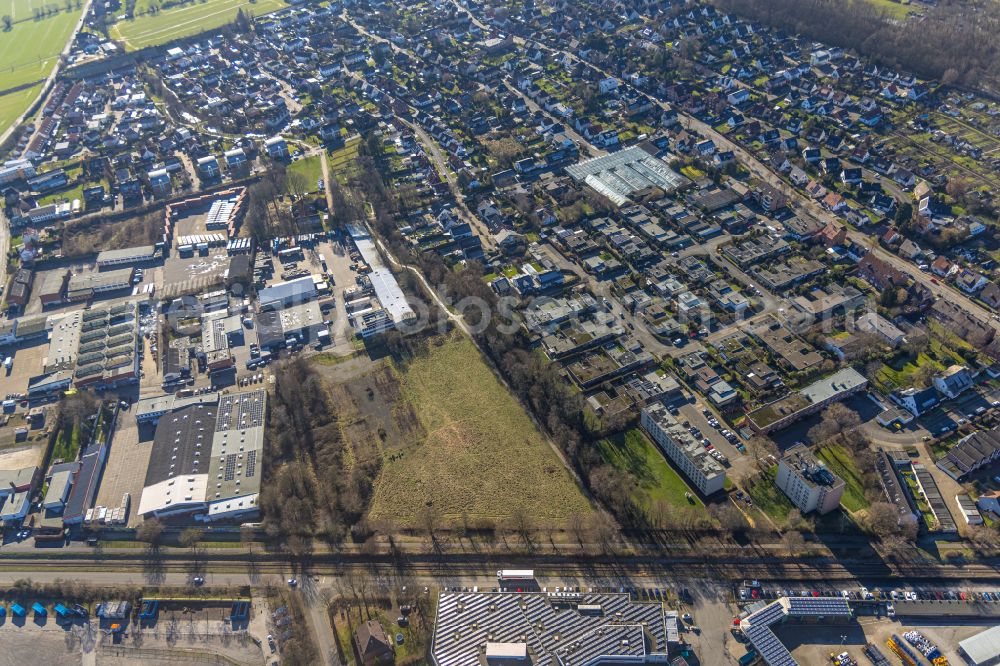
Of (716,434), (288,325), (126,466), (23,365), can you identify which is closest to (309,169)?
(288,325)

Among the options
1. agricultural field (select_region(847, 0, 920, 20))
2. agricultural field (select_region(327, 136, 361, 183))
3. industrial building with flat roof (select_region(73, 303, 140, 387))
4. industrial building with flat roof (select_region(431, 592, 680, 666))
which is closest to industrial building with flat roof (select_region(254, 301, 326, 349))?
industrial building with flat roof (select_region(73, 303, 140, 387))

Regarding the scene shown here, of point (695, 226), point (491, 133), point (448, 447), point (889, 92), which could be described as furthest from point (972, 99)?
point (448, 447)

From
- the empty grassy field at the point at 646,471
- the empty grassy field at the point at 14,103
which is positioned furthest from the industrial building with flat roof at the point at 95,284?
the empty grassy field at the point at 646,471

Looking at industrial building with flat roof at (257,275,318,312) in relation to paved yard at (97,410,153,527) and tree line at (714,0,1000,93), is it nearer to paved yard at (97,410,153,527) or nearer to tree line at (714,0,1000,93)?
paved yard at (97,410,153,527)

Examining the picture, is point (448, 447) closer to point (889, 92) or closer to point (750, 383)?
point (750, 383)

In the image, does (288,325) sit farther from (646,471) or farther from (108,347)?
(646,471)

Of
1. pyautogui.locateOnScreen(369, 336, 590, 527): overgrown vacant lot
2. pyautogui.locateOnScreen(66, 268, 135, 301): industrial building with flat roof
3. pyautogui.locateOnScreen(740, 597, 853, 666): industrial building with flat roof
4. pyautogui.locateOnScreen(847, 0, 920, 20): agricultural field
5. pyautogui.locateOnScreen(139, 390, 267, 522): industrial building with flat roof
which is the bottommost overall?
pyautogui.locateOnScreen(66, 268, 135, 301): industrial building with flat roof

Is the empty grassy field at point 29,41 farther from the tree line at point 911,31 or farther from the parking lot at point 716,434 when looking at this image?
the parking lot at point 716,434
